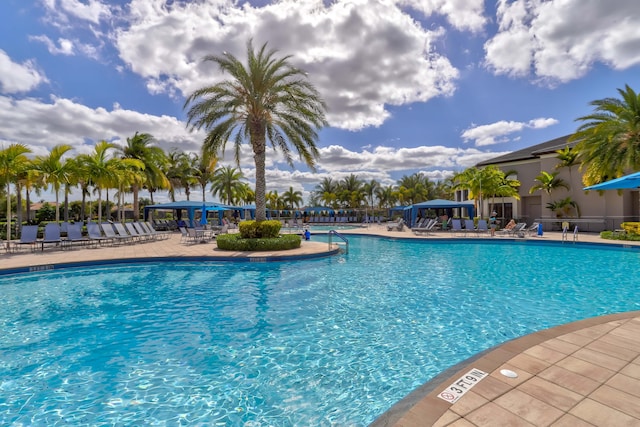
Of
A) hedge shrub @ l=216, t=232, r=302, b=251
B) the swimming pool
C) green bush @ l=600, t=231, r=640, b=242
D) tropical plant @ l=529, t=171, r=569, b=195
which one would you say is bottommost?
the swimming pool

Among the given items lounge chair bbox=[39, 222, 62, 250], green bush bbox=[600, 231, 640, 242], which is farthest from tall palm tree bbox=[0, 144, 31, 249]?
green bush bbox=[600, 231, 640, 242]

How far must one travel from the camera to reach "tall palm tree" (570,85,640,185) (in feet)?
52.7

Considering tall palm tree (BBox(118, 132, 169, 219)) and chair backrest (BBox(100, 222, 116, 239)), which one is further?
tall palm tree (BBox(118, 132, 169, 219))

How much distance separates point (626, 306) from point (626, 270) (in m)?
4.96

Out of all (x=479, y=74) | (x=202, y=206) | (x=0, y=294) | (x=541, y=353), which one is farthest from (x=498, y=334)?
(x=202, y=206)

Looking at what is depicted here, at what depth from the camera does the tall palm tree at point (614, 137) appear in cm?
1607

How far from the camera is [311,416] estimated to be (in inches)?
115

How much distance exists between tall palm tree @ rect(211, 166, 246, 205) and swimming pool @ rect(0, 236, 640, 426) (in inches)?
1241

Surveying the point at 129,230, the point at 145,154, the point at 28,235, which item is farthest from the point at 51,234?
the point at 145,154

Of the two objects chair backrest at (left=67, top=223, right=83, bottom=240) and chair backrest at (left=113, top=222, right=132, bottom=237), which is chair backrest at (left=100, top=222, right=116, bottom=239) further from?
chair backrest at (left=67, top=223, right=83, bottom=240)

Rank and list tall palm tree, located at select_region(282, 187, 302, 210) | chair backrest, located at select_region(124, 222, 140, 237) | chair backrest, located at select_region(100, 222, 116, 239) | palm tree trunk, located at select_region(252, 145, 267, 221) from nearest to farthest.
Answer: palm tree trunk, located at select_region(252, 145, 267, 221) < chair backrest, located at select_region(100, 222, 116, 239) < chair backrest, located at select_region(124, 222, 140, 237) < tall palm tree, located at select_region(282, 187, 302, 210)

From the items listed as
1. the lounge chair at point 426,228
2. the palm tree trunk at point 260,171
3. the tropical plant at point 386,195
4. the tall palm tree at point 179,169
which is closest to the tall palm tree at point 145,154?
the tall palm tree at point 179,169

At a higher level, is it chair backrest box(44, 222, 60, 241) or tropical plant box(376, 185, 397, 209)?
tropical plant box(376, 185, 397, 209)

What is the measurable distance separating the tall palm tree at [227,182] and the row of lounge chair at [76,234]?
22553mm
